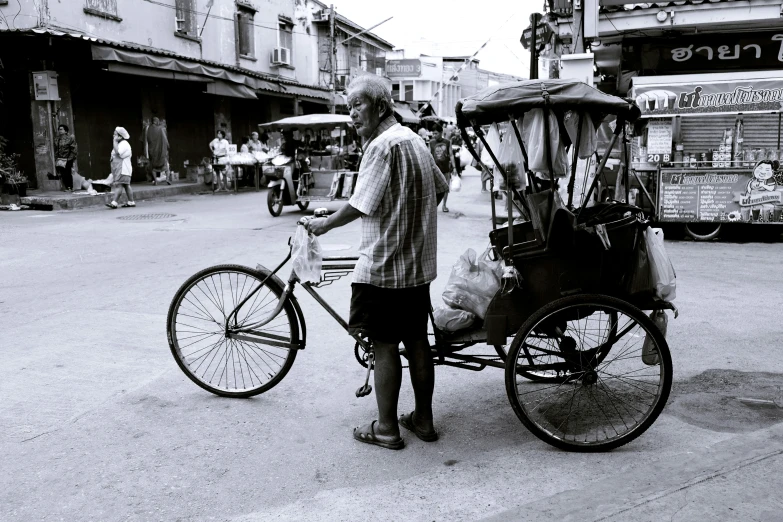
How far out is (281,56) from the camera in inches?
1140

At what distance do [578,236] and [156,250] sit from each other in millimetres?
7299

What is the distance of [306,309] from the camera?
21.2 feet

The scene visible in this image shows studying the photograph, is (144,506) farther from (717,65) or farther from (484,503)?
(717,65)

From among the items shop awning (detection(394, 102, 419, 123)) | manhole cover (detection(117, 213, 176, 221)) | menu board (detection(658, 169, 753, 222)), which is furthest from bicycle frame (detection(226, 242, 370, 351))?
shop awning (detection(394, 102, 419, 123))

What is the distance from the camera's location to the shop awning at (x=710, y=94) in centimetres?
1002

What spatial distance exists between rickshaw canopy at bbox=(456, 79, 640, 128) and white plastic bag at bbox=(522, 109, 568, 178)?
3.7 inches

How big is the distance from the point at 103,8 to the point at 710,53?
14.4 m

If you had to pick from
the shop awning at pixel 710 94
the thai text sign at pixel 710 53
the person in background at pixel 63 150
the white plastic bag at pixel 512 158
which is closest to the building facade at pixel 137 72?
the person in background at pixel 63 150

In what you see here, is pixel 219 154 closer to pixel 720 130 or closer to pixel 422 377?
pixel 720 130

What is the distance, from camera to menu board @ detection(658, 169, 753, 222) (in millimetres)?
10570

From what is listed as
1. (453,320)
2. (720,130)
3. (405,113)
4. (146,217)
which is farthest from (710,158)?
(405,113)

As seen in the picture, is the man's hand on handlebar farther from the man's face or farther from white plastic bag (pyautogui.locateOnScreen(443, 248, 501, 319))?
white plastic bag (pyautogui.locateOnScreen(443, 248, 501, 319))

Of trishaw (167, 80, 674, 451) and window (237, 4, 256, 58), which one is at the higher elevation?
window (237, 4, 256, 58)

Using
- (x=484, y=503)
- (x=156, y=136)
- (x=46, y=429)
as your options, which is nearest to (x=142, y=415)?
(x=46, y=429)
